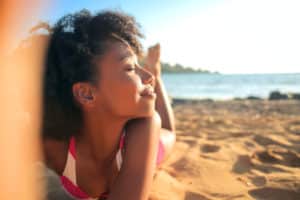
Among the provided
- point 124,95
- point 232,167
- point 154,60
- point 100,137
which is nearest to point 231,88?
point 154,60

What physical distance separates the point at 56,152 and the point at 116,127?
422mm

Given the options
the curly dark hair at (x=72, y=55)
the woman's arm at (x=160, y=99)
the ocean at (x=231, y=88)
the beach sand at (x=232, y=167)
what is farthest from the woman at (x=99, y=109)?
the ocean at (x=231, y=88)

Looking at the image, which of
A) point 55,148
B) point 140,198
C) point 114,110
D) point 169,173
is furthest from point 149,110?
point 169,173

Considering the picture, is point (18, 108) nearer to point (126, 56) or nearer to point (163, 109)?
point (126, 56)

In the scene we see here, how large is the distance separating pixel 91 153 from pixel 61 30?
74cm

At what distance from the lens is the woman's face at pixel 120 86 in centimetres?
159

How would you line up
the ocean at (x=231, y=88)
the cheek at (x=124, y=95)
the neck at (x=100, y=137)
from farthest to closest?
the ocean at (x=231, y=88) → the neck at (x=100, y=137) → the cheek at (x=124, y=95)

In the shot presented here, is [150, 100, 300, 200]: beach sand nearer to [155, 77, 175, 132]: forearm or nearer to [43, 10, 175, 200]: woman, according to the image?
[155, 77, 175, 132]: forearm

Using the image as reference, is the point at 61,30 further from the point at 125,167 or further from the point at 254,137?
the point at 254,137

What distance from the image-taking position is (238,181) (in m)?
2.35

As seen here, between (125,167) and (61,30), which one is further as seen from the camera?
(61,30)

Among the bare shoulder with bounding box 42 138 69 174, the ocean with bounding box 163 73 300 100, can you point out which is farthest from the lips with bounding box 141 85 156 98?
the ocean with bounding box 163 73 300 100

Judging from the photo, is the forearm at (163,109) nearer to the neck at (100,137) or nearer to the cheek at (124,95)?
the neck at (100,137)

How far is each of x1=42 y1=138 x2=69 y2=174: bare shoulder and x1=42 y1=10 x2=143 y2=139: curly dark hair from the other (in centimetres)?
4
